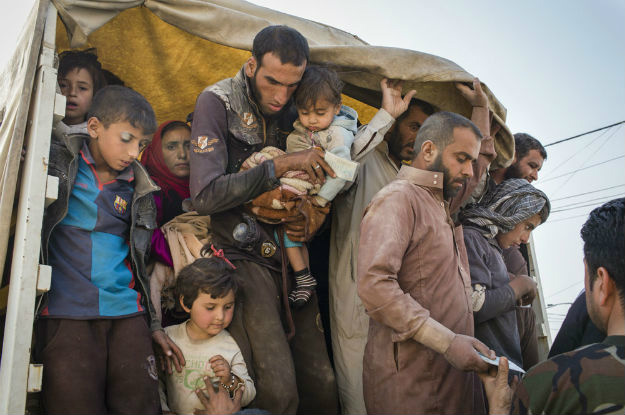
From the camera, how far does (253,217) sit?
359 centimetres

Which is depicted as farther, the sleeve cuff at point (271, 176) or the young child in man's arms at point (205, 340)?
the sleeve cuff at point (271, 176)

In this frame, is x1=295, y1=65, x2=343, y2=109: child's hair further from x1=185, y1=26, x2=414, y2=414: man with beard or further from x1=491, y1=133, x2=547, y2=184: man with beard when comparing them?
x1=491, y1=133, x2=547, y2=184: man with beard

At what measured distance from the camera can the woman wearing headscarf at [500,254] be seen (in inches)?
146

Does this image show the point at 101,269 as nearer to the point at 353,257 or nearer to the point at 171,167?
the point at 171,167

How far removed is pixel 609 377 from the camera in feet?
6.79

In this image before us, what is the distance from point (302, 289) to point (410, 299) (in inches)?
36.9

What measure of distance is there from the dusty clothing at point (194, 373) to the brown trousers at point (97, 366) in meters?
0.17

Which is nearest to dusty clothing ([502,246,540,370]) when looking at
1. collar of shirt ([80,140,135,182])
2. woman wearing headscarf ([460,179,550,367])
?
woman wearing headscarf ([460,179,550,367])

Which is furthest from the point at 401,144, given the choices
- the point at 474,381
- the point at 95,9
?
the point at 95,9

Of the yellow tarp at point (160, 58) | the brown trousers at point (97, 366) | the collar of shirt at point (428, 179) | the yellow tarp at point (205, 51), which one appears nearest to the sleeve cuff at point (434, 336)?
the collar of shirt at point (428, 179)

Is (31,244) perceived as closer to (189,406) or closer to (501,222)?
(189,406)

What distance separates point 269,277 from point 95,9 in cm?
179

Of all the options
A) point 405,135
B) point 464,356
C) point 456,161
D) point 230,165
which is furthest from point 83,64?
point 464,356

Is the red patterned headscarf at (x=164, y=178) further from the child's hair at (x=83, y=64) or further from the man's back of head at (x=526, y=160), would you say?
the man's back of head at (x=526, y=160)
